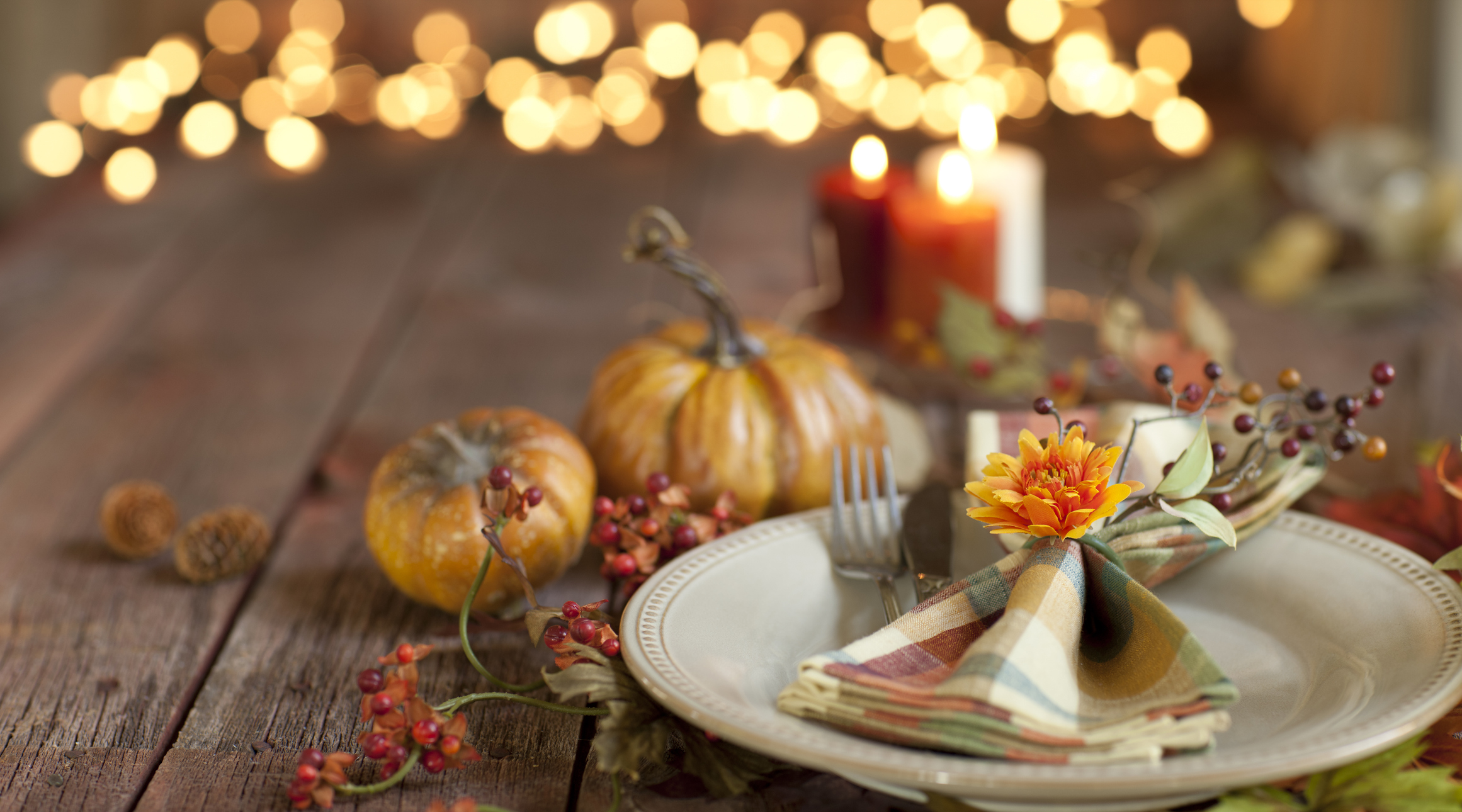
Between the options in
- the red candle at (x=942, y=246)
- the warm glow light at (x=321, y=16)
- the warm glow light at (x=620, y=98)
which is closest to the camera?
the red candle at (x=942, y=246)

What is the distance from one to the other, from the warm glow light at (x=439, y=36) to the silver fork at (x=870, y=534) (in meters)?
1.99

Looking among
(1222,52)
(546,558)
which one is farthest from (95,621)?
(1222,52)

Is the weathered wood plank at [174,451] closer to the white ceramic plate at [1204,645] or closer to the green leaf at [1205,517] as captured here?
the white ceramic plate at [1204,645]

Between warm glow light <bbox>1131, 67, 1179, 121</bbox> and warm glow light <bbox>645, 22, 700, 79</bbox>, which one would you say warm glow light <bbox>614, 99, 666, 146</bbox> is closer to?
warm glow light <bbox>645, 22, 700, 79</bbox>

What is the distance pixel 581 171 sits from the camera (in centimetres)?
196

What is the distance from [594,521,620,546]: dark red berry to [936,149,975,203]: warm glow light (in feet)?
1.87

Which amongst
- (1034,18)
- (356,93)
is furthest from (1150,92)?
(356,93)

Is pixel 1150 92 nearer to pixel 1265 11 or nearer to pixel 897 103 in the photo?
pixel 1265 11

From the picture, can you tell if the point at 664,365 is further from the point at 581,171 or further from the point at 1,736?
the point at 581,171

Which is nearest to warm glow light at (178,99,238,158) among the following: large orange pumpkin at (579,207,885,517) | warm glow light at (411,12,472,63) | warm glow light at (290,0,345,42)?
warm glow light at (290,0,345,42)

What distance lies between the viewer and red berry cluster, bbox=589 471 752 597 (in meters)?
0.73

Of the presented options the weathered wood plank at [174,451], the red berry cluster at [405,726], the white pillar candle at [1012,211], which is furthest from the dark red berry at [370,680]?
the white pillar candle at [1012,211]

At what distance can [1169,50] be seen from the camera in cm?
237

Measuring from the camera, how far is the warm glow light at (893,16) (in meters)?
2.40
